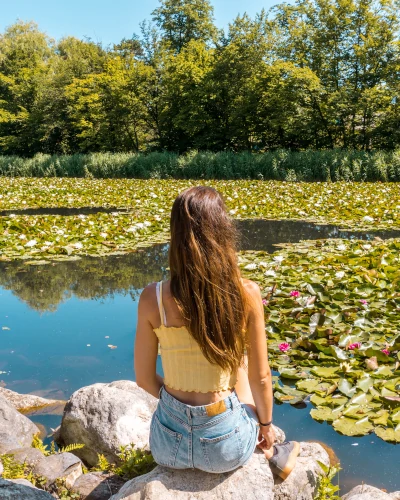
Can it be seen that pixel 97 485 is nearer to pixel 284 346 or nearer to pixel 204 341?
pixel 204 341

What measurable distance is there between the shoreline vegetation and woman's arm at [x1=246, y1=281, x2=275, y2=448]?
59.5 ft

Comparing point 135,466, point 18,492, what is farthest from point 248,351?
point 18,492

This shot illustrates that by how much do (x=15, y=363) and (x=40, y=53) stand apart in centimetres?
4786

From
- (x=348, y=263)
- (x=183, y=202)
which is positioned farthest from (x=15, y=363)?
(x=348, y=263)

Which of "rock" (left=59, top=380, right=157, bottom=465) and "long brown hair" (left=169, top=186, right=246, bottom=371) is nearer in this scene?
"long brown hair" (left=169, top=186, right=246, bottom=371)

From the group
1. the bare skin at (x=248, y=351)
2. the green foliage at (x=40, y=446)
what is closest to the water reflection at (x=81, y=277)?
the green foliage at (x=40, y=446)

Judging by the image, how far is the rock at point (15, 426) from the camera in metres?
2.63

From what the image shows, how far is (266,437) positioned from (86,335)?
2.86 metres

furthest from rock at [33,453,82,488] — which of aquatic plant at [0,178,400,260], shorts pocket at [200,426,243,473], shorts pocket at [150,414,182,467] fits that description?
aquatic plant at [0,178,400,260]

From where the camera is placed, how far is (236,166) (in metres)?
21.9

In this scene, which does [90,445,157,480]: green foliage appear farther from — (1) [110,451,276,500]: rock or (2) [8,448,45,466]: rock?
(1) [110,451,276,500]: rock

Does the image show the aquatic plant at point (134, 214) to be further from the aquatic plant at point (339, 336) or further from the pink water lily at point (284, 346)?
the pink water lily at point (284, 346)

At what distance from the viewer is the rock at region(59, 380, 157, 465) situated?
2.56m

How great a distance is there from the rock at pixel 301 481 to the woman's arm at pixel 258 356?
264 mm
